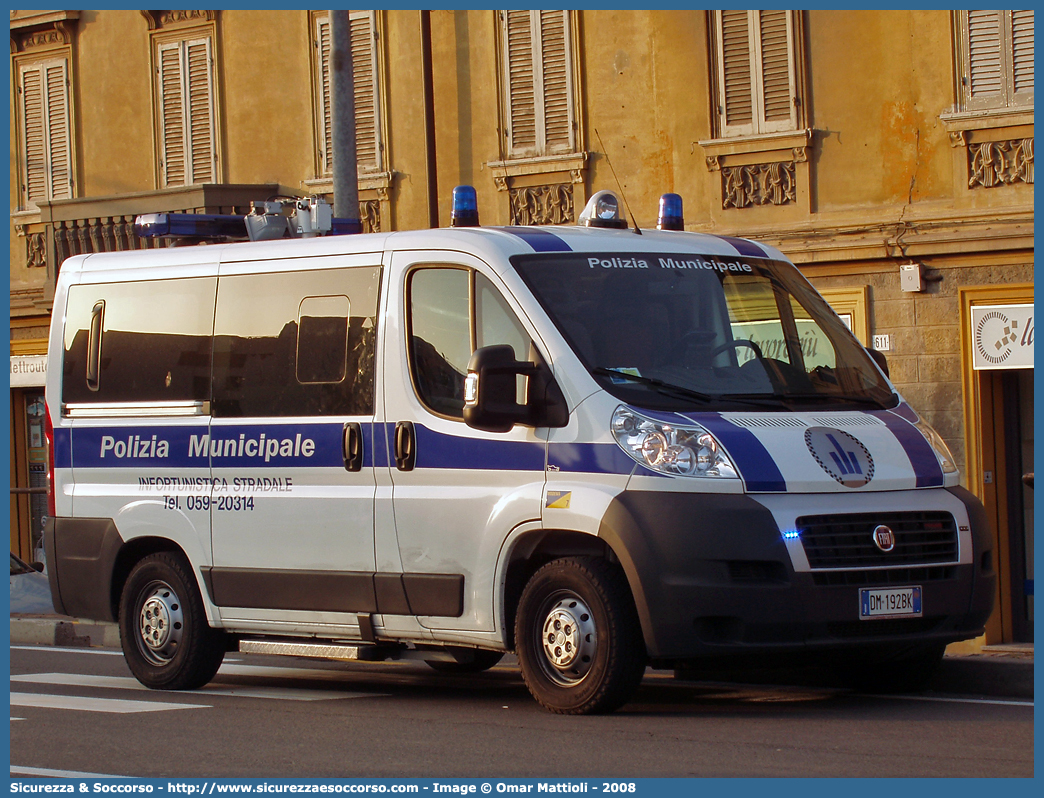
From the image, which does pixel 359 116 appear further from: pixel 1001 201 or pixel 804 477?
pixel 804 477

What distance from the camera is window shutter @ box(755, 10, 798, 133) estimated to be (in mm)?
17703

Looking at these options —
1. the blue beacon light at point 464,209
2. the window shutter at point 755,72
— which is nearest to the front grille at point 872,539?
the blue beacon light at point 464,209

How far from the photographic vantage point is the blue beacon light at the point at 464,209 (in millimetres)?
→ 10172

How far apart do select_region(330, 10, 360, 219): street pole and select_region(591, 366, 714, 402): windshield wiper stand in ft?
21.5

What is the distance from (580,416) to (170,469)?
299 cm

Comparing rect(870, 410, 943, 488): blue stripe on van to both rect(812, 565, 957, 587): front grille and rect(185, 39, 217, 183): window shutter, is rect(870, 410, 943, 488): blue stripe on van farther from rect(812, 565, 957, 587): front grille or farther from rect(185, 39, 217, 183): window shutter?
Answer: rect(185, 39, 217, 183): window shutter

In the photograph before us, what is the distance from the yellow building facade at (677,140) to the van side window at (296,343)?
8.40 meters

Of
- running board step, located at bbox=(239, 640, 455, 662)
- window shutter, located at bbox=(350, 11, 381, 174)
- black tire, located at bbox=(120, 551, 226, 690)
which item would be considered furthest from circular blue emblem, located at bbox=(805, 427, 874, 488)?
window shutter, located at bbox=(350, 11, 381, 174)

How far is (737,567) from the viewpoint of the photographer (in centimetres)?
813

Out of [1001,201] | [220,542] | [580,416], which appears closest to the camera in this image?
[580,416]

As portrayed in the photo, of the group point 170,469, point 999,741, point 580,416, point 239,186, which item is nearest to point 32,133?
point 239,186

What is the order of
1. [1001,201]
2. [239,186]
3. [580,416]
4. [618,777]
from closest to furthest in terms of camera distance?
1. [618,777]
2. [580,416]
3. [1001,201]
4. [239,186]

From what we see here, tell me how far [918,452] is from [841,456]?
55 cm

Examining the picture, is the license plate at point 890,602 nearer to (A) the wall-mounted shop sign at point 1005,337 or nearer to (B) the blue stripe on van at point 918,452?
(B) the blue stripe on van at point 918,452
